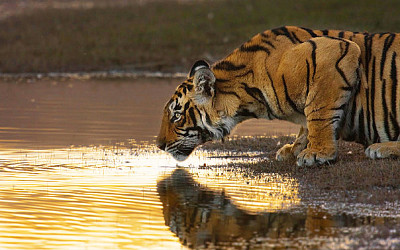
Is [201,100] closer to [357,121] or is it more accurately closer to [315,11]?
[357,121]

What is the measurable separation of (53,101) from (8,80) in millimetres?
6851

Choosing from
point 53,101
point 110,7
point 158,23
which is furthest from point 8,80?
point 110,7

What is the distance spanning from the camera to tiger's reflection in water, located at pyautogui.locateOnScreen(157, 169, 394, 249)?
19.8 ft

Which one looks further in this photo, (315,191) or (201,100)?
(201,100)

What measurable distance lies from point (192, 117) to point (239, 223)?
2630 mm

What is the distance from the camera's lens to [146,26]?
36375 millimetres

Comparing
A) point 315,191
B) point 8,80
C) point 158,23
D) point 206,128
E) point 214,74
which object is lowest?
point 315,191

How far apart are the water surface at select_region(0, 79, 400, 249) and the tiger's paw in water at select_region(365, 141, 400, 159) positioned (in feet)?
3.20

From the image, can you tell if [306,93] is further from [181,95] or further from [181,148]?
[181,148]

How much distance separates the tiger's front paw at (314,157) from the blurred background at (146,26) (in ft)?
68.2

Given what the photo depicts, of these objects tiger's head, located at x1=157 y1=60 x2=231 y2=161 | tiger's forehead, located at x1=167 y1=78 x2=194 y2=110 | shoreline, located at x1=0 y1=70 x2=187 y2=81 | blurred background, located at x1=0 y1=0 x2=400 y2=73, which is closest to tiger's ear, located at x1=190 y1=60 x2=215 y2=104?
tiger's head, located at x1=157 y1=60 x2=231 y2=161

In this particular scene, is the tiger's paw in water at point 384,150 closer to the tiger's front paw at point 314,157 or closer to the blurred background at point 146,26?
the tiger's front paw at point 314,157

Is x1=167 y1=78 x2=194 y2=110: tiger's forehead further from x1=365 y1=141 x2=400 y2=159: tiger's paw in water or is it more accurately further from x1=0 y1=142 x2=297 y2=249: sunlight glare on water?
x1=365 y1=141 x2=400 y2=159: tiger's paw in water

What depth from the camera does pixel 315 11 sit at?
3850 cm
